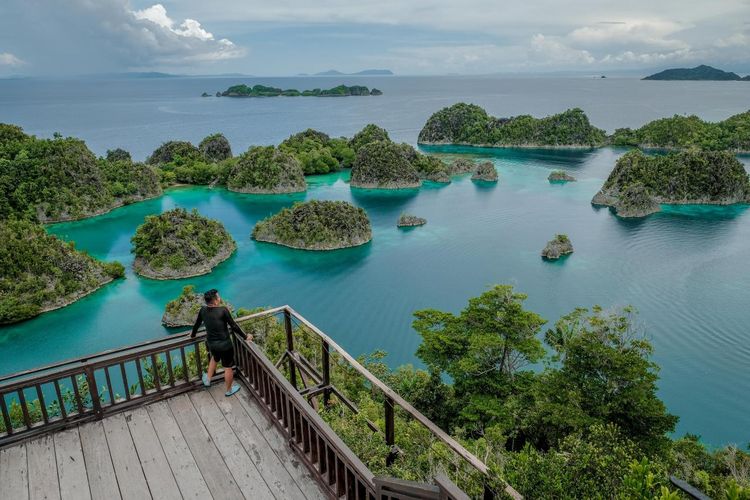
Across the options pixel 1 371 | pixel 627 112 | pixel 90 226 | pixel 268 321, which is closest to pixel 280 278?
pixel 268 321

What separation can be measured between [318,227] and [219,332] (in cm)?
3094

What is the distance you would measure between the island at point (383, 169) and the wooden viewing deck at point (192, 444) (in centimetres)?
5246

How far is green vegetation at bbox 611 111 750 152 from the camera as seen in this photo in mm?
76688

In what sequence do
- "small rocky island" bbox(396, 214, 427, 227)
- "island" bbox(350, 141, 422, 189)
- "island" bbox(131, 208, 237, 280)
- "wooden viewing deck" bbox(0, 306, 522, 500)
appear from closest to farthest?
"wooden viewing deck" bbox(0, 306, 522, 500)
"island" bbox(131, 208, 237, 280)
"small rocky island" bbox(396, 214, 427, 227)
"island" bbox(350, 141, 422, 189)

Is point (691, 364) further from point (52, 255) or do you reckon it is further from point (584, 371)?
point (52, 255)

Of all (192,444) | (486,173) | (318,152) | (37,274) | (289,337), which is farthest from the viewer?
(318,152)

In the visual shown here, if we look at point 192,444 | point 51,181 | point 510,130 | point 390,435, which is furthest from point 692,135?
point 192,444

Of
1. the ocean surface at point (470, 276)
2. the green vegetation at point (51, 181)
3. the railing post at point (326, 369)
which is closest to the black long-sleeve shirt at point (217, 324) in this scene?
the railing post at point (326, 369)

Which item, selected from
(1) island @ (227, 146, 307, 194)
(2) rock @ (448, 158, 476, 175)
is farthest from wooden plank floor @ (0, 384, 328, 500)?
(2) rock @ (448, 158, 476, 175)

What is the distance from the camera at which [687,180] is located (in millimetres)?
50969

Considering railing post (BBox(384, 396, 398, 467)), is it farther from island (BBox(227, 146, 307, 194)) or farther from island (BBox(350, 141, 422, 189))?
island (BBox(350, 141, 422, 189))

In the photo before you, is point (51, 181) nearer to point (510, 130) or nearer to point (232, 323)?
point (232, 323)

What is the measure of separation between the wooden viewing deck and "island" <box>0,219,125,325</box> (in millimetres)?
24617

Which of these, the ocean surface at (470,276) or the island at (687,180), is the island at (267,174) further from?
the island at (687,180)
